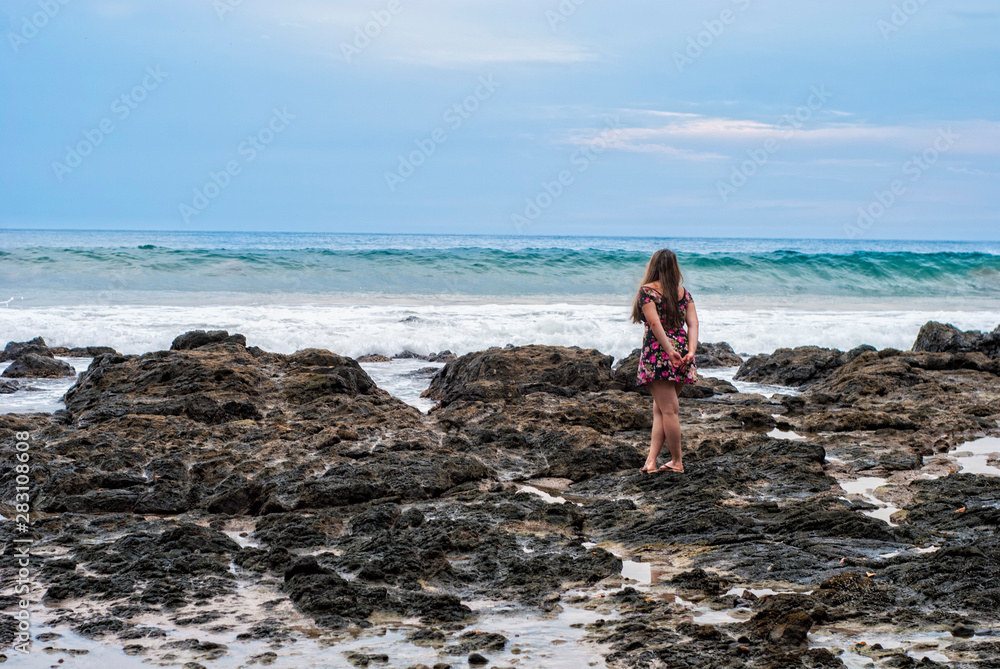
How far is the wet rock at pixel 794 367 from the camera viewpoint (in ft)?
35.7

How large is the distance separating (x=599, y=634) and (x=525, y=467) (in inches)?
119

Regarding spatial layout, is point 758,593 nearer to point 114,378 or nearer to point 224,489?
point 224,489

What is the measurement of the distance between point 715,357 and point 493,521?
8.65 meters

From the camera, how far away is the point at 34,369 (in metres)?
11.0

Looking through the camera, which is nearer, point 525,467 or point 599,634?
point 599,634

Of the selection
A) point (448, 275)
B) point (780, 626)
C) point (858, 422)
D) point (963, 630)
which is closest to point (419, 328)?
point (858, 422)

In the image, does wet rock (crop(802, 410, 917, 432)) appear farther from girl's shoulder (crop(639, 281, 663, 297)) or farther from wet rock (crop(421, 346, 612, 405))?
girl's shoulder (crop(639, 281, 663, 297))

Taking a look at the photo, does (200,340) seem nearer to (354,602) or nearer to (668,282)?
(668,282)

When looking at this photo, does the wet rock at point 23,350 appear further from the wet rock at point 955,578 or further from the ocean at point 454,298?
the wet rock at point 955,578

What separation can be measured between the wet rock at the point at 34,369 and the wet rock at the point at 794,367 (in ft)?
29.6

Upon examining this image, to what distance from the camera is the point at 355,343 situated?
14594 mm

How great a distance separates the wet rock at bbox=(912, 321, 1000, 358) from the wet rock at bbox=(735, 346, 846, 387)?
157cm

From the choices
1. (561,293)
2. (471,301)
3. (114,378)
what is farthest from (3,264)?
(114,378)

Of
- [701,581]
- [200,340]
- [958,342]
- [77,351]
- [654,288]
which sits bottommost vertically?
[77,351]
